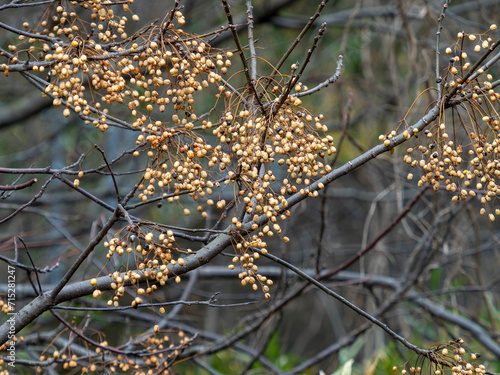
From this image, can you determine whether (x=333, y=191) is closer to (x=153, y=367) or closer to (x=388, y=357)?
(x=388, y=357)

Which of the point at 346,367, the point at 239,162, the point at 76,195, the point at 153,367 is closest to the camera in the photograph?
the point at 239,162

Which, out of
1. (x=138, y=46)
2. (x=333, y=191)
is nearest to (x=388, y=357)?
(x=333, y=191)

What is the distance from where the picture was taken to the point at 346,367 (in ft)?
10.0

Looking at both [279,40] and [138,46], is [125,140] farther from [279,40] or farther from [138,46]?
[138,46]

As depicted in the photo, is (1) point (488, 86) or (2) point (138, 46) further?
(2) point (138, 46)

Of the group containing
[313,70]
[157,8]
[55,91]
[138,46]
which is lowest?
[55,91]

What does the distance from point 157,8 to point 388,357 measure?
443 cm

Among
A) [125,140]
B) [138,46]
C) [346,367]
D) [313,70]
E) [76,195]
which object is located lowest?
[346,367]

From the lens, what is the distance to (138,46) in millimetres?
2193

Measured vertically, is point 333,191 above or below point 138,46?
above

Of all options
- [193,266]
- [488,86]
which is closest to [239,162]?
[193,266]

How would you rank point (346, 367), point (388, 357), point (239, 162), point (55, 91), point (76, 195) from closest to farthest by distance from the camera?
1. point (239, 162)
2. point (55, 91)
3. point (346, 367)
4. point (388, 357)
5. point (76, 195)

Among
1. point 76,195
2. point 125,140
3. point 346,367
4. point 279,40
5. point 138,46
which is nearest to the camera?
point 138,46

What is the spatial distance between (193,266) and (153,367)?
0.94 meters
